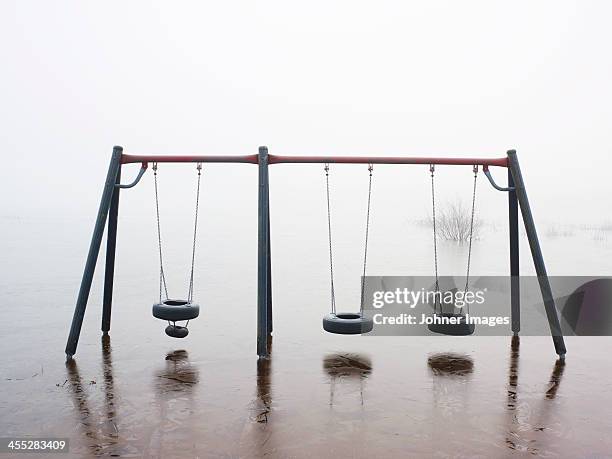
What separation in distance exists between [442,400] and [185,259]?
15.1m

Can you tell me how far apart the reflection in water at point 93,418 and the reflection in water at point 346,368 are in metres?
1.84

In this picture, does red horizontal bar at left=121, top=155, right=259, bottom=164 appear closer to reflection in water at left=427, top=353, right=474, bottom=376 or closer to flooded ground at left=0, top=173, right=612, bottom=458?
flooded ground at left=0, top=173, right=612, bottom=458

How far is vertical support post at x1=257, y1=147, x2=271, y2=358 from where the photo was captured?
6.42 metres

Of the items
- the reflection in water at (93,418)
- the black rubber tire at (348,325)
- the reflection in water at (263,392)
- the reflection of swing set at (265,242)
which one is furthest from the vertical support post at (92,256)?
the black rubber tire at (348,325)

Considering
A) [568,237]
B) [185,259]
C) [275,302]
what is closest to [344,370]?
[275,302]

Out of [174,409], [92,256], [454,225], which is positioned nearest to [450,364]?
[174,409]

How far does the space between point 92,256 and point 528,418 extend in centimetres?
468

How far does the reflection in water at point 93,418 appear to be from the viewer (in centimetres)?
409

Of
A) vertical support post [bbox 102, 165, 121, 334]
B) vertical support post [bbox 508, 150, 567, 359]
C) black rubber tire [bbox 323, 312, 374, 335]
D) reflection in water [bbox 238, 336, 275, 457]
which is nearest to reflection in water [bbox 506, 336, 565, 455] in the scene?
vertical support post [bbox 508, 150, 567, 359]

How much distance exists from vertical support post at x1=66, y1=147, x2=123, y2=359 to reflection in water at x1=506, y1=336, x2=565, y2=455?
4.33 m

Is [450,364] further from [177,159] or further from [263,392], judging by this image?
[177,159]

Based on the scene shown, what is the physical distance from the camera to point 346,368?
247 inches

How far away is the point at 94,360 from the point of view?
647 cm

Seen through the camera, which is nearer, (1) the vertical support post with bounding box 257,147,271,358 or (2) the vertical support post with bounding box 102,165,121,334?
(1) the vertical support post with bounding box 257,147,271,358
